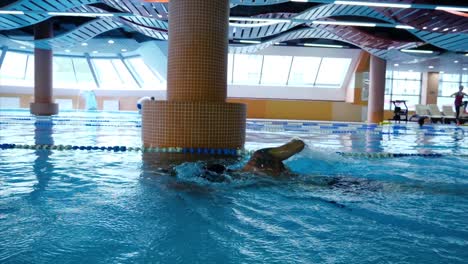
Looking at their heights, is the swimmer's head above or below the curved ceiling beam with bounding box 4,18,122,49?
below

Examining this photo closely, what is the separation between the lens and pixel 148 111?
513 centimetres

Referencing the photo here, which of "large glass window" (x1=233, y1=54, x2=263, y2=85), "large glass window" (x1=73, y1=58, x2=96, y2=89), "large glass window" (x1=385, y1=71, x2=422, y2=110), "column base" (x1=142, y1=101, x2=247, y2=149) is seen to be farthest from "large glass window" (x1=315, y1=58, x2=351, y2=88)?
"column base" (x1=142, y1=101, x2=247, y2=149)

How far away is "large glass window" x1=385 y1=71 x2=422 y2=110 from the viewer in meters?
24.6

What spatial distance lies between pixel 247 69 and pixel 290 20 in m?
10.3

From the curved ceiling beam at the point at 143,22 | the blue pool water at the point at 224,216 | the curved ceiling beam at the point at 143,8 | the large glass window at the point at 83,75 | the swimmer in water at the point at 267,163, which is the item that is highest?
the curved ceiling beam at the point at 143,22

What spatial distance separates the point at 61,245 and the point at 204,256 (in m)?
0.64

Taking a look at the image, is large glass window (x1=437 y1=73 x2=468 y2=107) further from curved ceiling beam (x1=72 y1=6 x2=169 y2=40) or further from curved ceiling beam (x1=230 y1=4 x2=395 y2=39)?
curved ceiling beam (x1=72 y1=6 x2=169 y2=40)

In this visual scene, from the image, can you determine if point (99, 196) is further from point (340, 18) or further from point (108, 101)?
point (108, 101)

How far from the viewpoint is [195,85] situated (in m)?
4.94

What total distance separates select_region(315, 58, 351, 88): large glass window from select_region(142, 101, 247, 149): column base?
55.9 feet

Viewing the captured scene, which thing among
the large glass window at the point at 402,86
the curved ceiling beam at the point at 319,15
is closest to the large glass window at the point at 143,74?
the curved ceiling beam at the point at 319,15

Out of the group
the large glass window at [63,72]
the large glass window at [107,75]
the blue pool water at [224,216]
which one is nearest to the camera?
the blue pool water at [224,216]

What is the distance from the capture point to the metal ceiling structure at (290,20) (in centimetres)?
986

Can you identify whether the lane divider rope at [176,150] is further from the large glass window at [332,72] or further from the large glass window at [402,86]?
the large glass window at [402,86]
